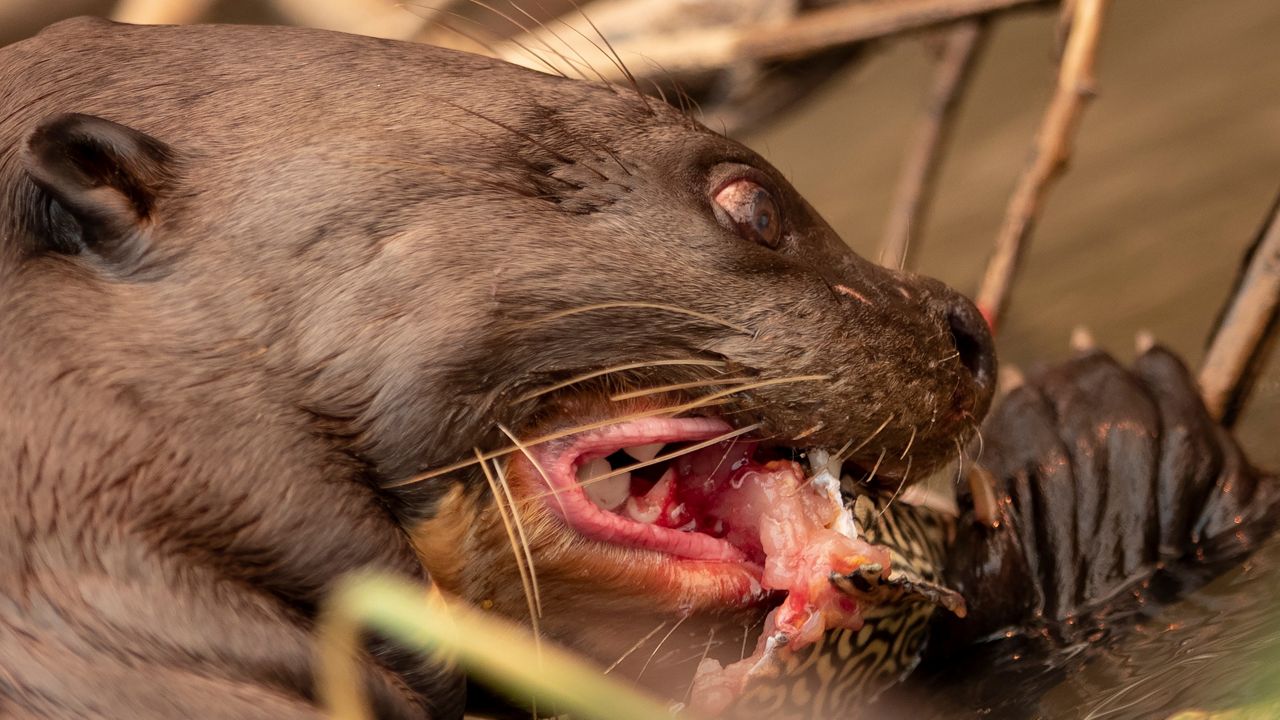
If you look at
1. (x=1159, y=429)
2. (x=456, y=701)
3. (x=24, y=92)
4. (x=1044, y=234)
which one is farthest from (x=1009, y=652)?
(x=1044, y=234)

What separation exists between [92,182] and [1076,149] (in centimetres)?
371

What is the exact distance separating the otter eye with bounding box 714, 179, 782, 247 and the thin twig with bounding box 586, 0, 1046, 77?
3.83 ft

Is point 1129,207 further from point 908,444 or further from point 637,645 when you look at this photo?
point 637,645

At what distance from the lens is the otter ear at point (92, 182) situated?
4.70 feet

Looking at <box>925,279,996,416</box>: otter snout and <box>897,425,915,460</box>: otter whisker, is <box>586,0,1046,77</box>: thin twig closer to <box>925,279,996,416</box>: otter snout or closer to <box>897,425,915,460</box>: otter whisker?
<box>925,279,996,416</box>: otter snout

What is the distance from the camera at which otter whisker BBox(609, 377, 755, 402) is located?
1604mm

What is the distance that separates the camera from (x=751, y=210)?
1760 mm

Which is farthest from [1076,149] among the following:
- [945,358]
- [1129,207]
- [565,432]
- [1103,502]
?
[565,432]

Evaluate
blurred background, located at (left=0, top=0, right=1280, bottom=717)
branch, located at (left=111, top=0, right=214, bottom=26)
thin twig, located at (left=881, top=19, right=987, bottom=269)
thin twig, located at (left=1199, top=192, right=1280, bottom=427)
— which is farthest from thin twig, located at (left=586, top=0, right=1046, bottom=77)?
branch, located at (left=111, top=0, right=214, bottom=26)

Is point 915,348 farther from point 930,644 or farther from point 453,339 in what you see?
point 453,339

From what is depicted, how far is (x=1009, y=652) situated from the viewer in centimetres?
200

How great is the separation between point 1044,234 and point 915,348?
2.54m

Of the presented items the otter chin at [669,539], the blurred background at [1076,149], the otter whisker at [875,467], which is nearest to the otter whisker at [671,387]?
the otter chin at [669,539]

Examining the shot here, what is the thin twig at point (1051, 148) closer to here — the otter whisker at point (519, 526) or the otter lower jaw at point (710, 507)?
the otter lower jaw at point (710, 507)
